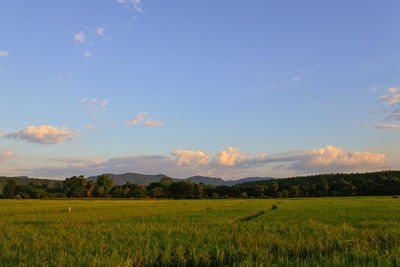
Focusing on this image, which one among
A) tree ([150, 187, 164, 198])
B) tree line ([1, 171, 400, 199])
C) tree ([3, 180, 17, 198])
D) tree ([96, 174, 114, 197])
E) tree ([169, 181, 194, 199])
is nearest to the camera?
tree line ([1, 171, 400, 199])

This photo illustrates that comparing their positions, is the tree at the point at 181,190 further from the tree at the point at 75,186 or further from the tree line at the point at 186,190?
the tree at the point at 75,186

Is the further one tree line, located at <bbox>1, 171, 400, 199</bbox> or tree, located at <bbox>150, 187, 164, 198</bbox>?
tree, located at <bbox>150, 187, 164, 198</bbox>

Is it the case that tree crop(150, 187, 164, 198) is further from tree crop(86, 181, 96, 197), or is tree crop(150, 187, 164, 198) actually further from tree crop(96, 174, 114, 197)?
tree crop(86, 181, 96, 197)

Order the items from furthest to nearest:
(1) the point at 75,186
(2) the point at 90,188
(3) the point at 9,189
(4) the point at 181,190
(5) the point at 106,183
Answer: (5) the point at 106,183 < (2) the point at 90,188 < (3) the point at 9,189 < (1) the point at 75,186 < (4) the point at 181,190

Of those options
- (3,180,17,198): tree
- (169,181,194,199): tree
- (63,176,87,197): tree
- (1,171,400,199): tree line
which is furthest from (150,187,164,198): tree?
(3,180,17,198): tree

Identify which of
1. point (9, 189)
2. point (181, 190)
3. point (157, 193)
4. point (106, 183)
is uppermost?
point (106, 183)

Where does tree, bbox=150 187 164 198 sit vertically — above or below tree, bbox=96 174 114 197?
below

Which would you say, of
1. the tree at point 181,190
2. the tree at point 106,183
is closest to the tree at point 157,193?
the tree at point 181,190

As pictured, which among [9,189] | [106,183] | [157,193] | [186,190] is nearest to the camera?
[186,190]

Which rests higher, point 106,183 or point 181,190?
point 106,183

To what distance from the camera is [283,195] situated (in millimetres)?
118812

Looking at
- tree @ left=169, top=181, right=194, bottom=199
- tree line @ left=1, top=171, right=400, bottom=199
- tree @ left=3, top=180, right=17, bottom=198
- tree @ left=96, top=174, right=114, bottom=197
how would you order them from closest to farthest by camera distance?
1. tree line @ left=1, top=171, right=400, bottom=199
2. tree @ left=169, top=181, right=194, bottom=199
3. tree @ left=3, top=180, right=17, bottom=198
4. tree @ left=96, top=174, right=114, bottom=197

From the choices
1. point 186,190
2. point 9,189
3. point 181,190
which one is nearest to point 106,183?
point 181,190

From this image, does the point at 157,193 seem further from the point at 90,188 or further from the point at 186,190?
the point at 90,188
